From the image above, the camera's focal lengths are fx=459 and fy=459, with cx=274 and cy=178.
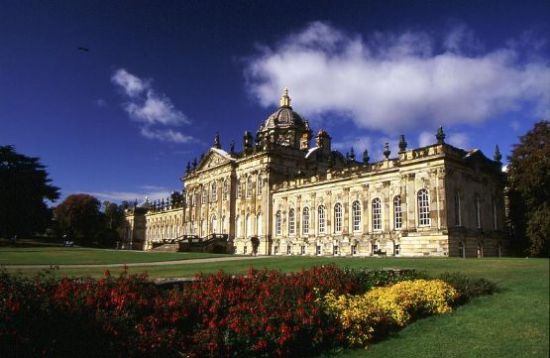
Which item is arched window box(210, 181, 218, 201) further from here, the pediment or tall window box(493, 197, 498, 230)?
tall window box(493, 197, 498, 230)

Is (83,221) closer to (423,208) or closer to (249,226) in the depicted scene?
(249,226)

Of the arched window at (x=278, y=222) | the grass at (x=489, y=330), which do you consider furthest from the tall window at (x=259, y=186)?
the grass at (x=489, y=330)

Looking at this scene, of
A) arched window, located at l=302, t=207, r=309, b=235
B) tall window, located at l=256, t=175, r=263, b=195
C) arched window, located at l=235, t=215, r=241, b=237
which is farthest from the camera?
arched window, located at l=235, t=215, r=241, b=237

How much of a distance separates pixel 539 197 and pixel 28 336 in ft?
124

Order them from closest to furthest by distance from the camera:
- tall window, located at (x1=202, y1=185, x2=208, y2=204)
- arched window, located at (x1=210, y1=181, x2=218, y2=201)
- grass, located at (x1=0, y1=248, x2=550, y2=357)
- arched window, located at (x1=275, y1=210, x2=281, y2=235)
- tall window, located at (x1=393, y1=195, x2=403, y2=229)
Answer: grass, located at (x1=0, y1=248, x2=550, y2=357) < tall window, located at (x1=393, y1=195, x2=403, y2=229) < arched window, located at (x1=275, y1=210, x2=281, y2=235) < arched window, located at (x1=210, y1=181, x2=218, y2=201) < tall window, located at (x1=202, y1=185, x2=208, y2=204)

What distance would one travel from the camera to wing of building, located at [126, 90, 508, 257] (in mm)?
36875

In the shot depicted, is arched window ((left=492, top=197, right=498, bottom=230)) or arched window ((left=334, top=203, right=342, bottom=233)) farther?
arched window ((left=334, top=203, right=342, bottom=233))

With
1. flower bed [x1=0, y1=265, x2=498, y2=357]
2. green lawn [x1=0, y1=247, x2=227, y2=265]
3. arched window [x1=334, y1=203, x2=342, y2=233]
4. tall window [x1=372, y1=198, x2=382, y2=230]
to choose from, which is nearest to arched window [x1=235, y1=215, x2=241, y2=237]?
arched window [x1=334, y1=203, x2=342, y2=233]

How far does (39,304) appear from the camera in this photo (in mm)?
8906

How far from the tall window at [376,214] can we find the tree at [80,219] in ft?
210

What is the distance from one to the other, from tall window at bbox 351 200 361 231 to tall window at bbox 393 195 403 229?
462 cm

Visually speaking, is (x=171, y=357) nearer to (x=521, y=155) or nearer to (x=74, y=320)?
(x=74, y=320)

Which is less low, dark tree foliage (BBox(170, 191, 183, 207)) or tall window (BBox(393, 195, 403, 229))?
dark tree foliage (BBox(170, 191, 183, 207))

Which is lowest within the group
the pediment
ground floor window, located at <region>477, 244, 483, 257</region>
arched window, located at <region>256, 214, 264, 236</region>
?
ground floor window, located at <region>477, 244, 483, 257</region>
